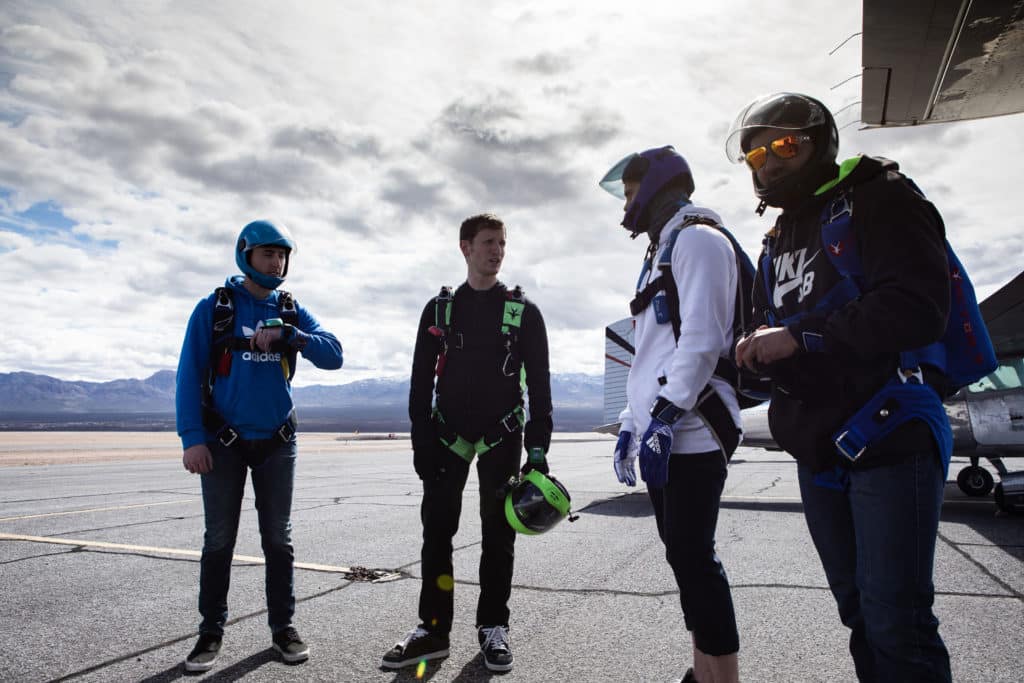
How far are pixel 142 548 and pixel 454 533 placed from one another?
4259mm

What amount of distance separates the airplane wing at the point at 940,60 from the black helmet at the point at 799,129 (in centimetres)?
573

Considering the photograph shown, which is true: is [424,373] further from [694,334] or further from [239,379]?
[694,334]

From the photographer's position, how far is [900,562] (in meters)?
1.61

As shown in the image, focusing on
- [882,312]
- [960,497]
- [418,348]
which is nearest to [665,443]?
[882,312]

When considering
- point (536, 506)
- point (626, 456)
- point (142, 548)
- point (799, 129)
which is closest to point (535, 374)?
point (536, 506)

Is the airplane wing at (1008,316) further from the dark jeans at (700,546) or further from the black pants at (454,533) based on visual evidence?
the dark jeans at (700,546)

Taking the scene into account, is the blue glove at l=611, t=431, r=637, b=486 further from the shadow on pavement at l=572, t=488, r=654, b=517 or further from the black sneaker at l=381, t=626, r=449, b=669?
the shadow on pavement at l=572, t=488, r=654, b=517

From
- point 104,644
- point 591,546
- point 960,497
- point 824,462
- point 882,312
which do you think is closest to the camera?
point 882,312

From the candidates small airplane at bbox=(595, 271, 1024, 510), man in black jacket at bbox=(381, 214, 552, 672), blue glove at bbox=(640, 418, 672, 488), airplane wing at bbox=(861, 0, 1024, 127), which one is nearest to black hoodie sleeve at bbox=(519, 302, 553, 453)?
man in black jacket at bbox=(381, 214, 552, 672)

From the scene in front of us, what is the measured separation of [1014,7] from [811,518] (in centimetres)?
726

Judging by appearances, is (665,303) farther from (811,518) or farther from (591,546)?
(591,546)

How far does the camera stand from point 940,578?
16.1 ft

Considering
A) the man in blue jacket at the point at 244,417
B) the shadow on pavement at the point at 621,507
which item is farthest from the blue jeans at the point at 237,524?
the shadow on pavement at the point at 621,507

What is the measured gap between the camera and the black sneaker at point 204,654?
3.08 metres
